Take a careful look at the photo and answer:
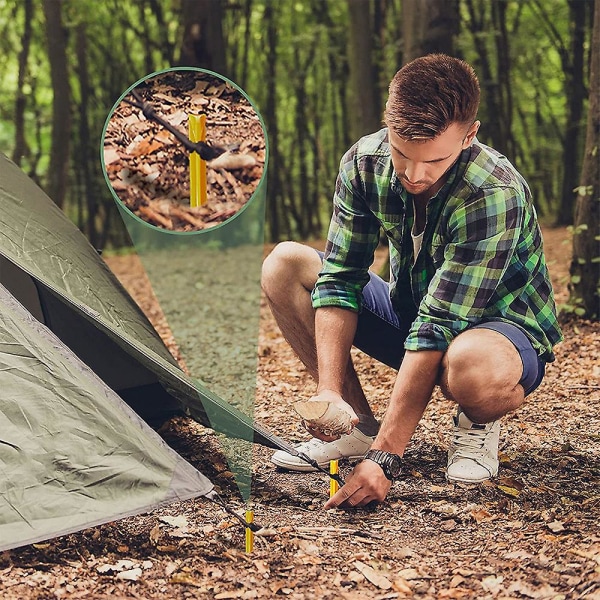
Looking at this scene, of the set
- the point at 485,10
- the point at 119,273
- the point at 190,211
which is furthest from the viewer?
the point at 485,10

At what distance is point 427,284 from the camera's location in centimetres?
293

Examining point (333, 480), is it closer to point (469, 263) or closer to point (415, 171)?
point (469, 263)

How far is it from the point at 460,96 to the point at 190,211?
0.93m

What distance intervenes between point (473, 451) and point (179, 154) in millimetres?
1403

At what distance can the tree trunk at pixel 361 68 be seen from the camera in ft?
28.4

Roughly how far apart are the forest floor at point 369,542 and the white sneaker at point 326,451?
0.13 feet

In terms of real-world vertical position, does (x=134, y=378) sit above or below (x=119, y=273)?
above

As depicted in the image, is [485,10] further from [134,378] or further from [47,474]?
[47,474]

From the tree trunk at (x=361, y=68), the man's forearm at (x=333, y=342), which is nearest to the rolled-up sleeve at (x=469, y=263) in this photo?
the man's forearm at (x=333, y=342)

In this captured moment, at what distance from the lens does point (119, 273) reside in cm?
980

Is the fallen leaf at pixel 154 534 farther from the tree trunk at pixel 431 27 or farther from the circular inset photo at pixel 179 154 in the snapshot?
the tree trunk at pixel 431 27

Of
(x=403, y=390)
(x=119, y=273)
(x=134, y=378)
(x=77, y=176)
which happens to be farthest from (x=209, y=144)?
(x=77, y=176)

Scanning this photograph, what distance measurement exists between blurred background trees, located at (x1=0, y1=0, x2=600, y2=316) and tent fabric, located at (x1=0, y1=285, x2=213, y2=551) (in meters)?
7.10

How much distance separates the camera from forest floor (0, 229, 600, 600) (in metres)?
2.20
